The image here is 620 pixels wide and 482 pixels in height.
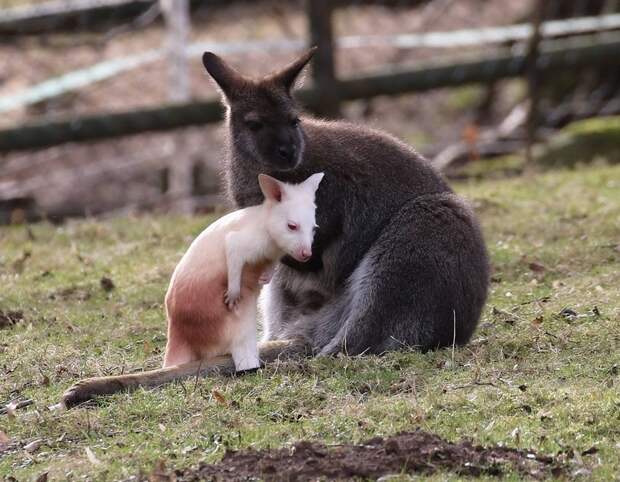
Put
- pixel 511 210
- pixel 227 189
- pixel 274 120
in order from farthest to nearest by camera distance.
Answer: pixel 511 210, pixel 227 189, pixel 274 120

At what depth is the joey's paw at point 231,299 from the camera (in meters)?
5.47

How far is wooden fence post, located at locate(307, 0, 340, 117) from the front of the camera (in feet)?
37.2

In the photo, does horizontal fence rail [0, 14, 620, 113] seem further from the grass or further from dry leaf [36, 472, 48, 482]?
dry leaf [36, 472, 48, 482]

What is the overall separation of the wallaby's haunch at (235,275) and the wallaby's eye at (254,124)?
67 cm

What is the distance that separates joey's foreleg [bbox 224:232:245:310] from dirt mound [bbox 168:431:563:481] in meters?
1.11

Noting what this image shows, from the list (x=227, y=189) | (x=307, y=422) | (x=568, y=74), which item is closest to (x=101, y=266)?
(x=227, y=189)

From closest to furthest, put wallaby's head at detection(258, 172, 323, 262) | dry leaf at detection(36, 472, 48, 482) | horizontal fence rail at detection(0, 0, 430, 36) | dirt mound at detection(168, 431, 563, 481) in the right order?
dirt mound at detection(168, 431, 563, 481)
dry leaf at detection(36, 472, 48, 482)
wallaby's head at detection(258, 172, 323, 262)
horizontal fence rail at detection(0, 0, 430, 36)

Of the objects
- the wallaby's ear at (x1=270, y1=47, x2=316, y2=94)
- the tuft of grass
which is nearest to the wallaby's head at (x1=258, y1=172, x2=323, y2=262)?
the wallaby's ear at (x1=270, y1=47, x2=316, y2=94)

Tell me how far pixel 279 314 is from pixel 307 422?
68.8 inches

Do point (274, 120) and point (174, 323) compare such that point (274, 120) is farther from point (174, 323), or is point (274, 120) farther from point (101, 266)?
point (101, 266)

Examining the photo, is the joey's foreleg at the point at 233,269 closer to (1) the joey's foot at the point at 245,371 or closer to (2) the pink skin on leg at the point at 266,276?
(2) the pink skin on leg at the point at 266,276

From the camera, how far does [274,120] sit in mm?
6152

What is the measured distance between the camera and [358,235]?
6207mm

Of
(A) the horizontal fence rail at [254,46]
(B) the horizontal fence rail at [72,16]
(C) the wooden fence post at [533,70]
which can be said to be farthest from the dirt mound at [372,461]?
(B) the horizontal fence rail at [72,16]
